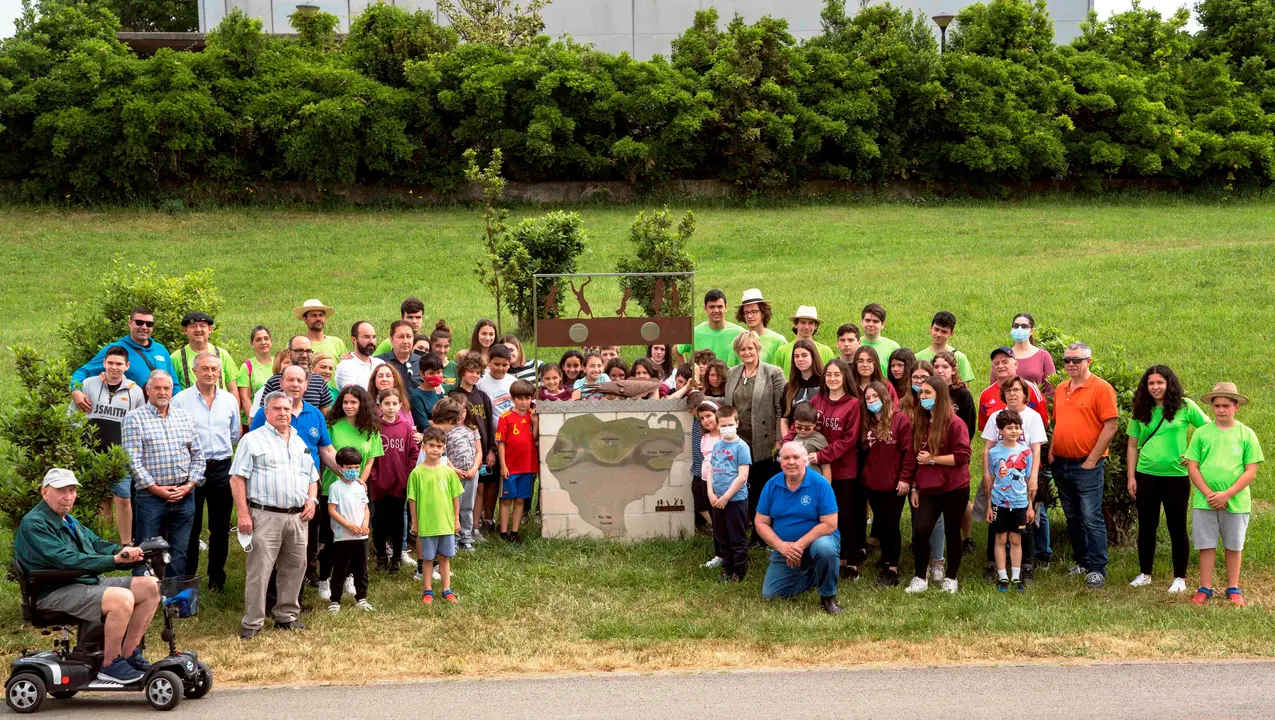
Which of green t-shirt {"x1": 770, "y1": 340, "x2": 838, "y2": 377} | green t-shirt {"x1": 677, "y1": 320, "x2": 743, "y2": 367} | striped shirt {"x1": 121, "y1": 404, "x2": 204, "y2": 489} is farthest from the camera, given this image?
green t-shirt {"x1": 677, "y1": 320, "x2": 743, "y2": 367}

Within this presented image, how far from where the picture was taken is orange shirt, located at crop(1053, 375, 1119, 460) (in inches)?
353

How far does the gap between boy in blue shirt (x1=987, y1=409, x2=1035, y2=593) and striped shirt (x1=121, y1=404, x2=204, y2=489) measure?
552 centimetres

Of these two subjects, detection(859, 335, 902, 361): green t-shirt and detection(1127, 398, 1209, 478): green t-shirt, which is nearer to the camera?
detection(1127, 398, 1209, 478): green t-shirt

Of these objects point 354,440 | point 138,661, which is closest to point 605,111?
point 354,440

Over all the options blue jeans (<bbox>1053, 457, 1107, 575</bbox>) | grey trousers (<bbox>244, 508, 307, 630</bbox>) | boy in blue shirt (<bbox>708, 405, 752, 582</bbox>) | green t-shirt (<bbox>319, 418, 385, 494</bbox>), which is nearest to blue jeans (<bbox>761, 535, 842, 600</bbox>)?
boy in blue shirt (<bbox>708, 405, 752, 582</bbox>)

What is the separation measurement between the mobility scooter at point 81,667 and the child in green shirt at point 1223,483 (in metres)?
6.47

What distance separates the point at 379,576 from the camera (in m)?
9.12

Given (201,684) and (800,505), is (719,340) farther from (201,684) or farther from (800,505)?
(201,684)

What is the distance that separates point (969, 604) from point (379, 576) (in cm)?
420

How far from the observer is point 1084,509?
8.95 metres

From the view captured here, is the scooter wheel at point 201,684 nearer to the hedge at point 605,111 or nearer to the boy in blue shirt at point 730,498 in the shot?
the boy in blue shirt at point 730,498

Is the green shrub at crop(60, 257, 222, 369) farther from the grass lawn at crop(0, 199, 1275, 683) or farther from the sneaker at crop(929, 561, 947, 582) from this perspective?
the sneaker at crop(929, 561, 947, 582)

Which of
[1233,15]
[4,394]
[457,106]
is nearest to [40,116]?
[457,106]

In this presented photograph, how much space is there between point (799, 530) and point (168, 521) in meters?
4.27
